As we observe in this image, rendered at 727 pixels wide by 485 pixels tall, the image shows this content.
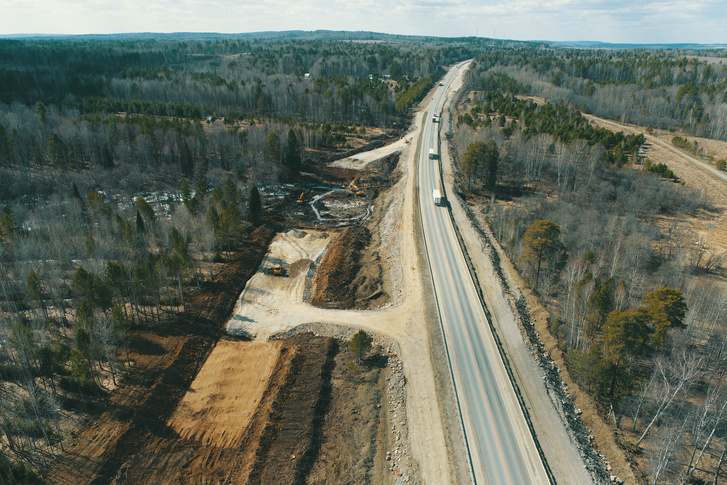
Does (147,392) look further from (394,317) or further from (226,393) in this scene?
(394,317)

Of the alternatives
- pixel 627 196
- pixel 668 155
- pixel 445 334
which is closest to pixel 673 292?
pixel 445 334

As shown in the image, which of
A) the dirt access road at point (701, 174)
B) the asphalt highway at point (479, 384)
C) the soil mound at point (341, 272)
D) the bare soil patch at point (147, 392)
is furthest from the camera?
the dirt access road at point (701, 174)

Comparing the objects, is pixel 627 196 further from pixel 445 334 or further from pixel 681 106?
pixel 681 106

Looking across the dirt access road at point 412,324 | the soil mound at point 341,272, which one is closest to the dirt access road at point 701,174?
the dirt access road at point 412,324

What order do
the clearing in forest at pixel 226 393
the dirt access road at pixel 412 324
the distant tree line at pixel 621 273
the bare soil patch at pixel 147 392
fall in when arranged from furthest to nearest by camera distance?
the clearing in forest at pixel 226 393, the distant tree line at pixel 621 273, the dirt access road at pixel 412 324, the bare soil patch at pixel 147 392

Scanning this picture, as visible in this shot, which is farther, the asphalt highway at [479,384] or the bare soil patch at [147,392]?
the asphalt highway at [479,384]

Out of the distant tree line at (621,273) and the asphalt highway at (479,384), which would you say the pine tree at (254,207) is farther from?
the distant tree line at (621,273)

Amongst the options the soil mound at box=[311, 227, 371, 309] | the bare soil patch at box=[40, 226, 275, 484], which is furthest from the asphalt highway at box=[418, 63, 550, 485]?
the bare soil patch at box=[40, 226, 275, 484]
